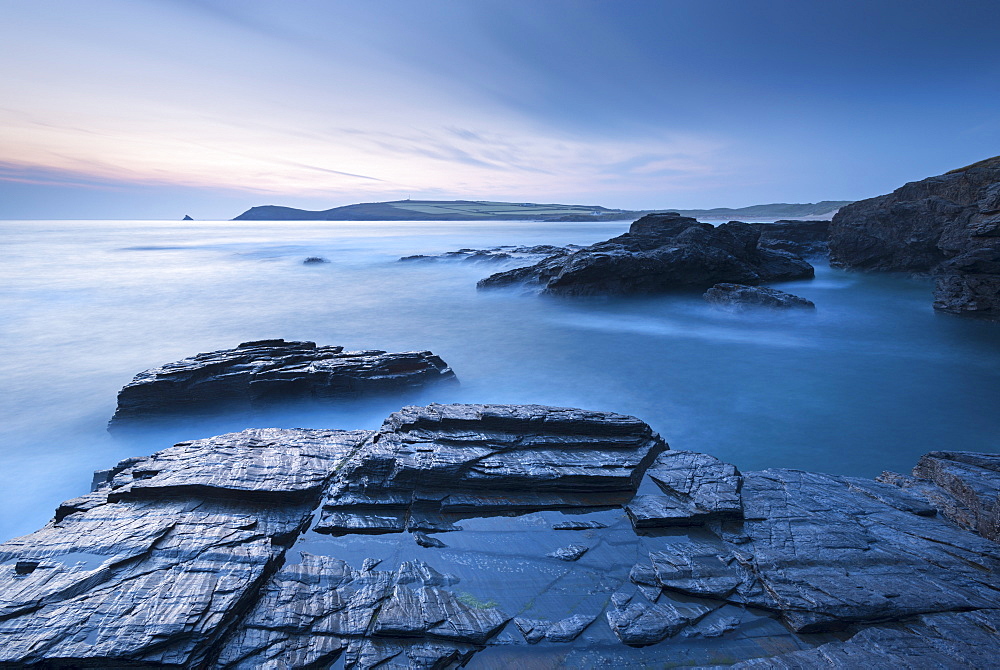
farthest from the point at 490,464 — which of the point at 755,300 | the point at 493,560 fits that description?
the point at 755,300

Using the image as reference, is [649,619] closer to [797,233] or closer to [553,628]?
[553,628]

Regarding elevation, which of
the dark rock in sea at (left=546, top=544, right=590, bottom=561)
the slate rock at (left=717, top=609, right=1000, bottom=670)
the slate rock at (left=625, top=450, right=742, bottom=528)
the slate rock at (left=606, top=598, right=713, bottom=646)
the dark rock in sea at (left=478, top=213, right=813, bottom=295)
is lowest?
the dark rock in sea at (left=546, top=544, right=590, bottom=561)

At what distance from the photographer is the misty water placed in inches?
293

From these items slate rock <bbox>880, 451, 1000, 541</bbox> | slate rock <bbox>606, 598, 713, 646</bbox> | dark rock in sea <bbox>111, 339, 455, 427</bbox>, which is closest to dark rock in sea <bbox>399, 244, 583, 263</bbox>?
dark rock in sea <bbox>111, 339, 455, 427</bbox>

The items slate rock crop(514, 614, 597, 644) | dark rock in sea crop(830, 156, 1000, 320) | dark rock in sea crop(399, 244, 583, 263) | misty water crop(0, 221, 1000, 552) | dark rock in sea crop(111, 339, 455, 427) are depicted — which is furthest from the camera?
dark rock in sea crop(399, 244, 583, 263)

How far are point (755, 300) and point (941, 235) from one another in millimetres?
8988

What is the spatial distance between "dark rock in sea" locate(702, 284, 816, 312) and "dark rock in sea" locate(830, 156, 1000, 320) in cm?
418

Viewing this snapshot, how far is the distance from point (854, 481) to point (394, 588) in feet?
17.2

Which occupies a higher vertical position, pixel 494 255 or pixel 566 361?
pixel 494 255

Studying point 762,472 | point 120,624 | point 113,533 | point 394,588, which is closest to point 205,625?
point 120,624

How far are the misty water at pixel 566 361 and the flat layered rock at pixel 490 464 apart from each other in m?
2.47

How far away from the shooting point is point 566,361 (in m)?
11.6

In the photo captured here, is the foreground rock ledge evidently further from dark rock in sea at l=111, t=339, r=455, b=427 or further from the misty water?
dark rock in sea at l=111, t=339, r=455, b=427

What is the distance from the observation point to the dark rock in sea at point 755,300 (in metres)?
16.1
